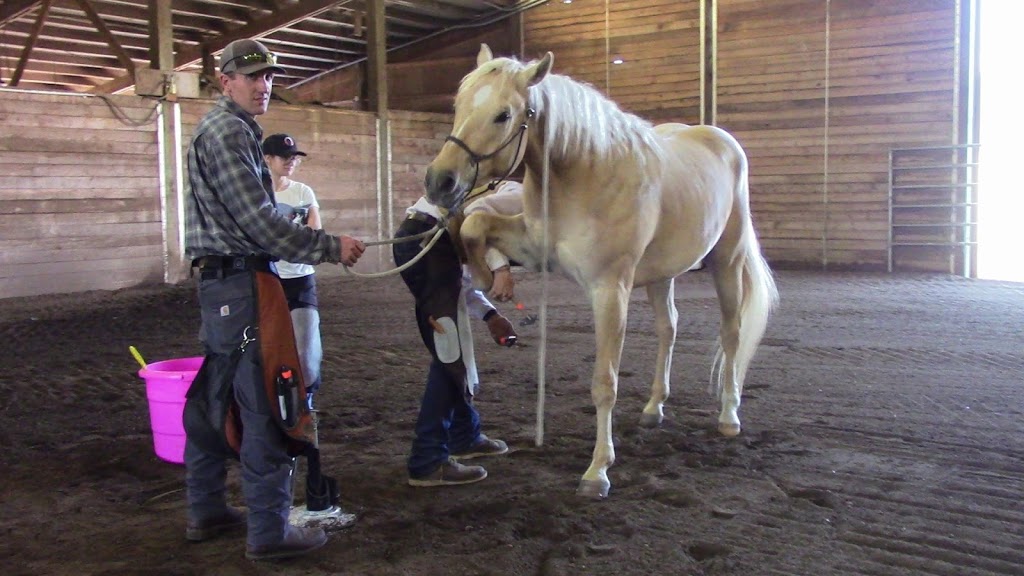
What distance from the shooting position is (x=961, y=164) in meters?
11.9

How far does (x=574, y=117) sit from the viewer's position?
3303mm

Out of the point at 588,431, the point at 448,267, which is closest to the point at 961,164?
the point at 588,431

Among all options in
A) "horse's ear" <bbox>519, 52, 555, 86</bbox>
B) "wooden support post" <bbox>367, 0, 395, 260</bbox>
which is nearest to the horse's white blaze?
"horse's ear" <bbox>519, 52, 555, 86</bbox>

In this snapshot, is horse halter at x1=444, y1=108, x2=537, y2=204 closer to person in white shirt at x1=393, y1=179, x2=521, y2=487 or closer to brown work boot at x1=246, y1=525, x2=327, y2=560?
person in white shirt at x1=393, y1=179, x2=521, y2=487

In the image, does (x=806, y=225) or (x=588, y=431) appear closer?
(x=588, y=431)

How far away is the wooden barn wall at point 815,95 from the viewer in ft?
40.3

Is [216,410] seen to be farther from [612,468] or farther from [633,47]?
[633,47]

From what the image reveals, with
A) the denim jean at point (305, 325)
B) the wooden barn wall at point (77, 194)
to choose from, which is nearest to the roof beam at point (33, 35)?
the wooden barn wall at point (77, 194)

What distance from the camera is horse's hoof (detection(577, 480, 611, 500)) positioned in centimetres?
317

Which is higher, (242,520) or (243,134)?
(243,134)

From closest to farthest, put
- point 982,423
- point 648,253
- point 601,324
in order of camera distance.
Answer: point 601,324 < point 648,253 < point 982,423

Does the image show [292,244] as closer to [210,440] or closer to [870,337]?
[210,440]

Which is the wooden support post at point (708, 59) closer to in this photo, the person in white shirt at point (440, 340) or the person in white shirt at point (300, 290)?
the person in white shirt at point (300, 290)

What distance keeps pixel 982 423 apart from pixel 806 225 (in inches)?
377
